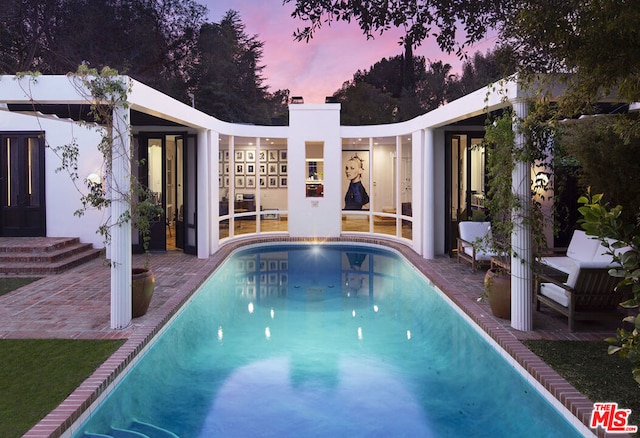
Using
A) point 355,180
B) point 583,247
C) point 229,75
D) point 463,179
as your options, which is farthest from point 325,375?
point 229,75

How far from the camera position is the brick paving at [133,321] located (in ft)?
15.3

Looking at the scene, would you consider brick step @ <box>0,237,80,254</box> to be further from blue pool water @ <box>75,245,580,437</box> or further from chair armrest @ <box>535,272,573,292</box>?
chair armrest @ <box>535,272,573,292</box>

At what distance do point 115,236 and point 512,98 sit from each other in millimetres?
5009

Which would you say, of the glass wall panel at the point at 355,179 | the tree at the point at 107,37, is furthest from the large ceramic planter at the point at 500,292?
the tree at the point at 107,37

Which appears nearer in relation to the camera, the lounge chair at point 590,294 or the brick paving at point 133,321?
the brick paving at point 133,321

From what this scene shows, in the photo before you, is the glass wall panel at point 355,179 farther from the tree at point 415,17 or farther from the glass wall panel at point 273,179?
the tree at point 415,17

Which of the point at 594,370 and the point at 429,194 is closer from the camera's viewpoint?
the point at 594,370

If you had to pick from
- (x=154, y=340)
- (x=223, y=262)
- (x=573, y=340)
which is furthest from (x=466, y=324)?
(x=223, y=262)

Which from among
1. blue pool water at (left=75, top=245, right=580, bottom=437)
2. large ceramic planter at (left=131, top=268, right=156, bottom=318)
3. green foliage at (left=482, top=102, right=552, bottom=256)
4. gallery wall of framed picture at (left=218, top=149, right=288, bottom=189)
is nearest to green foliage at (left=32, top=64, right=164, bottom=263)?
large ceramic planter at (left=131, top=268, right=156, bottom=318)

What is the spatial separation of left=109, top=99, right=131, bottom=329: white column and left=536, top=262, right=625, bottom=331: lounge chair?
499 cm

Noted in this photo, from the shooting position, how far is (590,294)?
645 centimetres

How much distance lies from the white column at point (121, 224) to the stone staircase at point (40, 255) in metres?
4.43

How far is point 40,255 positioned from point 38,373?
6411mm

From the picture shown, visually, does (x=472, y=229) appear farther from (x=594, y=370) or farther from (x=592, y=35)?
(x=592, y=35)
